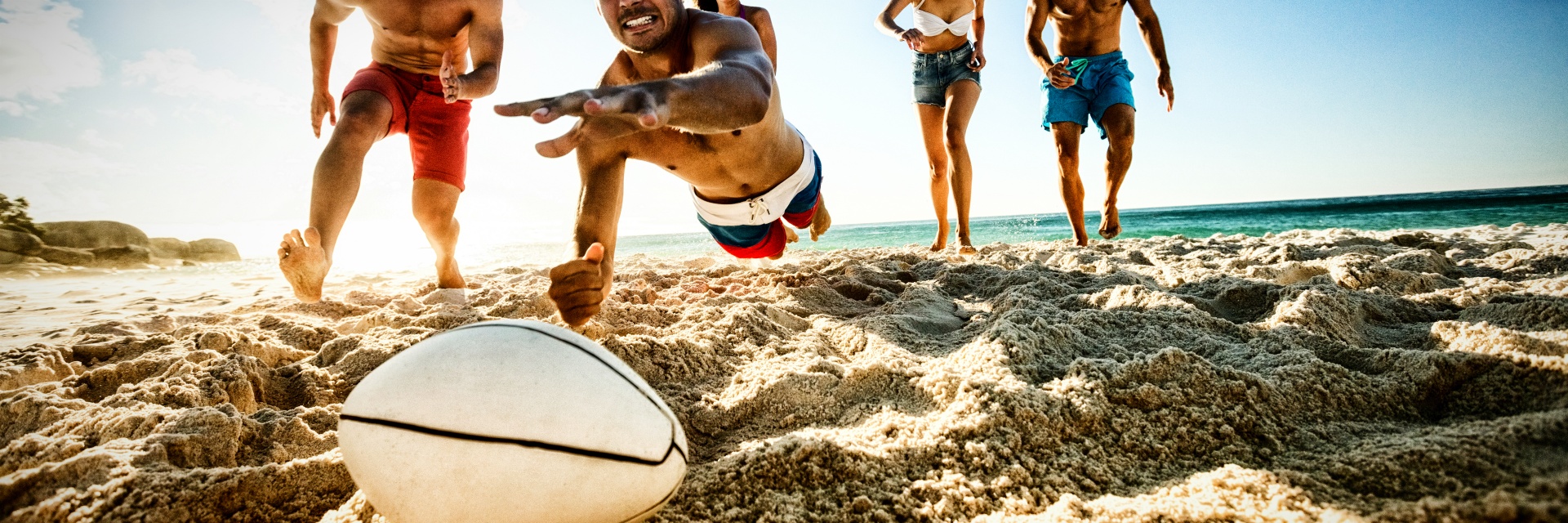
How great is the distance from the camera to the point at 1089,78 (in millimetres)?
4262

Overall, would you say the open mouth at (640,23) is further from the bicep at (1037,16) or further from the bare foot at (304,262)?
the bicep at (1037,16)

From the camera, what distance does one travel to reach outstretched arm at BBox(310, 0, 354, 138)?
9.87ft

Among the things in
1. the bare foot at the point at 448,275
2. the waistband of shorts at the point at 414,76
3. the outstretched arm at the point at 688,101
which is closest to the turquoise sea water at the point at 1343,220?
the bare foot at the point at 448,275

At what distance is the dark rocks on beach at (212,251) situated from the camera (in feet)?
30.5

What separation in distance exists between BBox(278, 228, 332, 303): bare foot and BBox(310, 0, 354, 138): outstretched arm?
1.31 meters

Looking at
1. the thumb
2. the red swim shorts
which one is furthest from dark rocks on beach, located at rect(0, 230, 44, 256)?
the thumb

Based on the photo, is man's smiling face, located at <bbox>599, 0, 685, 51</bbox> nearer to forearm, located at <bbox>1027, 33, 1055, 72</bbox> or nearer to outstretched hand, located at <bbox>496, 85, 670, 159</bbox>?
outstretched hand, located at <bbox>496, 85, 670, 159</bbox>

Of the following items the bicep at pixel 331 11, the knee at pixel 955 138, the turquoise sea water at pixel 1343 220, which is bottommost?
the turquoise sea water at pixel 1343 220

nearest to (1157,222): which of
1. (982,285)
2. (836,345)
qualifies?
(982,285)

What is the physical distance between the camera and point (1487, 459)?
896 mm

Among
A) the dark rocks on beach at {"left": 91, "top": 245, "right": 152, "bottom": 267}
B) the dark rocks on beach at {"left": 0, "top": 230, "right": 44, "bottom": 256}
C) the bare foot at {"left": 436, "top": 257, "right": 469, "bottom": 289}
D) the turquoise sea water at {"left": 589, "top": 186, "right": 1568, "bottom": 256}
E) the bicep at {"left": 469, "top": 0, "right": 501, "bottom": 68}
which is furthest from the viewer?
the turquoise sea water at {"left": 589, "top": 186, "right": 1568, "bottom": 256}

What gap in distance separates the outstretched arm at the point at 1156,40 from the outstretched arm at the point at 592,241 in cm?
410

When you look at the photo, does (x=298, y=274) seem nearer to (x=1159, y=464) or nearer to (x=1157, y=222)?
(x=1159, y=464)

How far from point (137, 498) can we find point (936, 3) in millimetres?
4845
